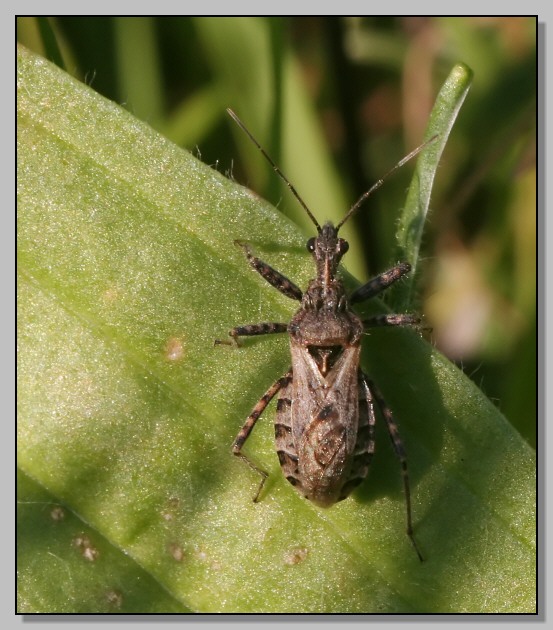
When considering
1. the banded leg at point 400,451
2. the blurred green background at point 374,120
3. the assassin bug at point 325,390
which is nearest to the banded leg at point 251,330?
the assassin bug at point 325,390

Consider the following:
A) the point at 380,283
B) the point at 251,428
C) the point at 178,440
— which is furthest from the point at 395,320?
the point at 178,440

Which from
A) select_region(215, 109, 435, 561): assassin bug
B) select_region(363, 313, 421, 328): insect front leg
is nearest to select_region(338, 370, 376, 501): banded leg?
select_region(215, 109, 435, 561): assassin bug

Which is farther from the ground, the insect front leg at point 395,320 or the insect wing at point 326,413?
the insect front leg at point 395,320

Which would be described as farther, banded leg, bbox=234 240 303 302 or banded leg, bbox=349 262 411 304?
banded leg, bbox=349 262 411 304

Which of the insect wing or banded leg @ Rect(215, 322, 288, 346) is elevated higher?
banded leg @ Rect(215, 322, 288, 346)

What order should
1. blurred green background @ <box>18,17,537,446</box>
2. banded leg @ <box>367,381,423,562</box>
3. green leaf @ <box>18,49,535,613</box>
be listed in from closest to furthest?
green leaf @ <box>18,49,535,613</box> → banded leg @ <box>367,381,423,562</box> → blurred green background @ <box>18,17,537,446</box>

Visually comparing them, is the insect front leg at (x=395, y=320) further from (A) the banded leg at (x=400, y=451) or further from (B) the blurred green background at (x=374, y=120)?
(B) the blurred green background at (x=374, y=120)

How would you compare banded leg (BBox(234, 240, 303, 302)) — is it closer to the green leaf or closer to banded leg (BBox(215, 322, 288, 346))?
the green leaf
